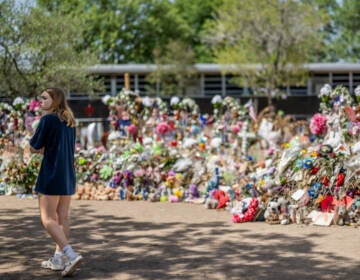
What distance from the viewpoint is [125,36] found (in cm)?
4506

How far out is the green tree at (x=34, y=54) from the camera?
18.4 metres

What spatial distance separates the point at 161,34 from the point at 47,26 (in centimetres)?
2855

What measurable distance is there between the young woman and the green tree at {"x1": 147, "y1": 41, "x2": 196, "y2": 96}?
103 ft

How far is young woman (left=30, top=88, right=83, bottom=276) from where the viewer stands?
16.5 ft

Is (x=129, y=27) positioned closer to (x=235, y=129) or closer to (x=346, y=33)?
(x=346, y=33)

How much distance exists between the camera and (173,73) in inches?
1453

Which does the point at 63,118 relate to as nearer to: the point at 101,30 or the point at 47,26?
the point at 47,26

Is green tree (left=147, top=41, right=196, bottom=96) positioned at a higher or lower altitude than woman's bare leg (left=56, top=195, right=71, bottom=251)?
higher

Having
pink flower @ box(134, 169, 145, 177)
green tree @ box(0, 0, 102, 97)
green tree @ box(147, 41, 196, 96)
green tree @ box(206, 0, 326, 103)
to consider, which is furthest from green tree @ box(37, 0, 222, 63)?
pink flower @ box(134, 169, 145, 177)

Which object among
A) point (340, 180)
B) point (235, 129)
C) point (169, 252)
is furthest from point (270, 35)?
point (169, 252)

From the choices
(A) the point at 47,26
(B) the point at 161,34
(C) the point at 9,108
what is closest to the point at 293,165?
(C) the point at 9,108

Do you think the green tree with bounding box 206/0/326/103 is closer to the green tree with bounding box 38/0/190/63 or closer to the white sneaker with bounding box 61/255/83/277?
the green tree with bounding box 38/0/190/63

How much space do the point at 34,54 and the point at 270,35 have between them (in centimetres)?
1319

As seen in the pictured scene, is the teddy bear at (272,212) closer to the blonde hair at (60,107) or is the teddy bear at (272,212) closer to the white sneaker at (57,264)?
the white sneaker at (57,264)
